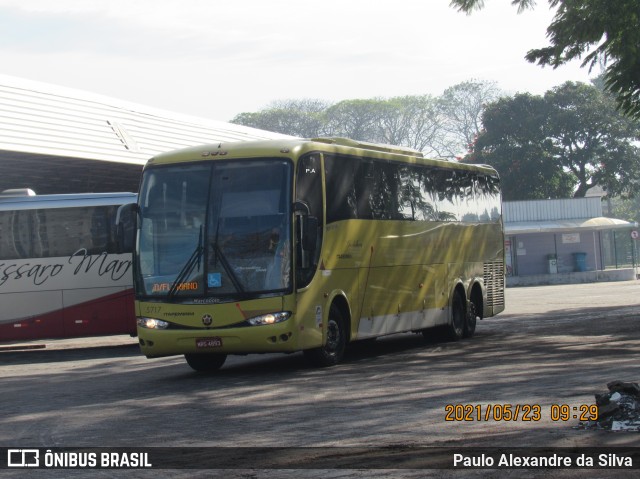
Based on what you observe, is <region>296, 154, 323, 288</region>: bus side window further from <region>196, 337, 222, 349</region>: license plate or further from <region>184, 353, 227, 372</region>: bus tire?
<region>184, 353, 227, 372</region>: bus tire

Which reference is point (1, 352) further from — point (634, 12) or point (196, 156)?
point (634, 12)

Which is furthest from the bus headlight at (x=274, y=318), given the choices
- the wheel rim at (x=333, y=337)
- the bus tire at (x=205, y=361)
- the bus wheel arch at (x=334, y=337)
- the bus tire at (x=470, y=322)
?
the bus tire at (x=470, y=322)

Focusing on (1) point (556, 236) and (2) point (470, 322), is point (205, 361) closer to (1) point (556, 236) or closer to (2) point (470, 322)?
(2) point (470, 322)

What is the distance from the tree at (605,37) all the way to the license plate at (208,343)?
8545 millimetres

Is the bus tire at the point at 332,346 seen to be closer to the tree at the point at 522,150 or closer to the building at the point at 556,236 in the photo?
the building at the point at 556,236

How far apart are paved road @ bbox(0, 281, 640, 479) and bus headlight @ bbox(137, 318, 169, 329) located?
30.4 inches

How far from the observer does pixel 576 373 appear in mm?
14172

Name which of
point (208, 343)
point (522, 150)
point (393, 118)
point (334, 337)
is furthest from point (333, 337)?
point (393, 118)

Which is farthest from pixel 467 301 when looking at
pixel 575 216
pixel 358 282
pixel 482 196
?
pixel 575 216

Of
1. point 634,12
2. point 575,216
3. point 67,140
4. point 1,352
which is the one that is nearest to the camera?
point 634,12

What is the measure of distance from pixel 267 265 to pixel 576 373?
4237 millimetres

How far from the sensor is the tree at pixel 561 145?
241 feet

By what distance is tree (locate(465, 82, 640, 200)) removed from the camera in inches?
2894

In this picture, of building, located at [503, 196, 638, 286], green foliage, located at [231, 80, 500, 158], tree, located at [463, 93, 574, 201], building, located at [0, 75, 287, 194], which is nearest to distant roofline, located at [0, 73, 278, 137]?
building, located at [0, 75, 287, 194]
